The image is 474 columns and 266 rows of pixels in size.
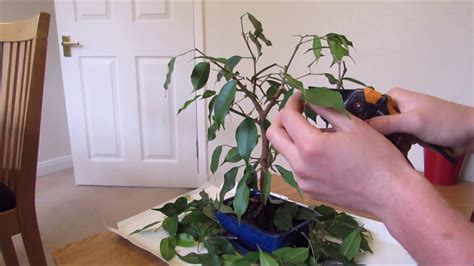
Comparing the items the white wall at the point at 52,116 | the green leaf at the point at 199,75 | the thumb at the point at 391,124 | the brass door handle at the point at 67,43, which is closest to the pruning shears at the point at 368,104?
the thumb at the point at 391,124

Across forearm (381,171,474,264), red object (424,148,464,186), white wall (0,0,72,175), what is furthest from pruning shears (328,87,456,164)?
white wall (0,0,72,175)

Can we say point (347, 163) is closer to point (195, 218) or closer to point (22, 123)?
point (195, 218)

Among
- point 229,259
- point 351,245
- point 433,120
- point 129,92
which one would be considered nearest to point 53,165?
point 129,92

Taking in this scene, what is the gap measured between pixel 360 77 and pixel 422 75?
25cm

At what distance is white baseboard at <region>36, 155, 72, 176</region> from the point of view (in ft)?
8.38

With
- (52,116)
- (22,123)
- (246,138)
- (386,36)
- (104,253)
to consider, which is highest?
(386,36)

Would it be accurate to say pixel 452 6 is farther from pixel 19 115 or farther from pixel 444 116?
pixel 19 115

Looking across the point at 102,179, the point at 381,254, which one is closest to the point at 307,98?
the point at 381,254

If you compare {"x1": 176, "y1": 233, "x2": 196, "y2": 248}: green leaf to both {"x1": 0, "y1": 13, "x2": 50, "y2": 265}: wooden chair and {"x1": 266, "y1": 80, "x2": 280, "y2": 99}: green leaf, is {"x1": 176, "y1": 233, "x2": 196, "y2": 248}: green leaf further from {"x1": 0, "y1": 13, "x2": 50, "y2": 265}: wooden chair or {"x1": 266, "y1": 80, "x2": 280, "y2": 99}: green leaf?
{"x1": 0, "y1": 13, "x2": 50, "y2": 265}: wooden chair

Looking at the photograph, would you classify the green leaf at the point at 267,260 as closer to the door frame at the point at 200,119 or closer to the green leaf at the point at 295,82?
the green leaf at the point at 295,82

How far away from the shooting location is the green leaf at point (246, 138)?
589 mm

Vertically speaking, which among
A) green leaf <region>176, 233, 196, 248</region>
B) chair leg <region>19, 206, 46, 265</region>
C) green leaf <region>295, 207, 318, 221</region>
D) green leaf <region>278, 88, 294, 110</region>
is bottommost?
chair leg <region>19, 206, 46, 265</region>

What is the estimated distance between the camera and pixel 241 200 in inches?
24.1

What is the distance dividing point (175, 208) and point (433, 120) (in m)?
0.50
